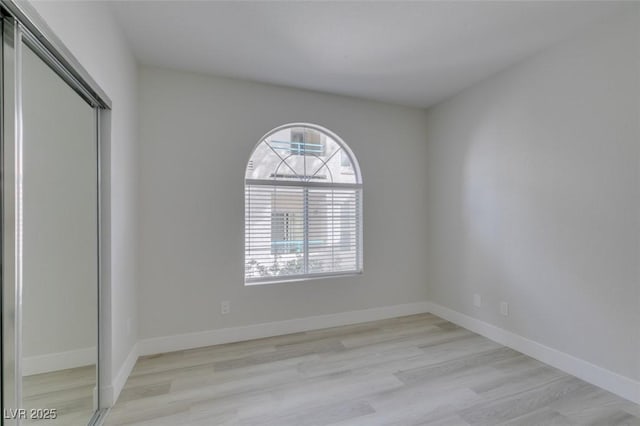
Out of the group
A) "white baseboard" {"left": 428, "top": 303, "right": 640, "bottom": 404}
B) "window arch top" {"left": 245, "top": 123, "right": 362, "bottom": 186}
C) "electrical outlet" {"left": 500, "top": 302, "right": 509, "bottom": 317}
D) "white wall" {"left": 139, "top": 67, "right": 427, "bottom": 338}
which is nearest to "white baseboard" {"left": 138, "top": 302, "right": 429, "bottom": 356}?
"white wall" {"left": 139, "top": 67, "right": 427, "bottom": 338}

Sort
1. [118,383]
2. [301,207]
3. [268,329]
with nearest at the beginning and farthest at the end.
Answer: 1. [118,383]
2. [268,329]
3. [301,207]

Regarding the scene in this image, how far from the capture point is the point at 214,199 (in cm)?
280

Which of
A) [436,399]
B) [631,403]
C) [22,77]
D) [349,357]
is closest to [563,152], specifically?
[631,403]

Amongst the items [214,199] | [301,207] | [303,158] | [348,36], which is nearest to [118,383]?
[214,199]

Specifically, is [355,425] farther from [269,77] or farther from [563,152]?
[269,77]

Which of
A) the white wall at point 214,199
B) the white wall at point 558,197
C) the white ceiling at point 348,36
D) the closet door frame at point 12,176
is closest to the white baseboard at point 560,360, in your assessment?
the white wall at point 558,197

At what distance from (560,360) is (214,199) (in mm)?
3309

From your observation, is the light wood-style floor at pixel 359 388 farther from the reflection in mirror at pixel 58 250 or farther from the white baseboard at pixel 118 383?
the reflection in mirror at pixel 58 250

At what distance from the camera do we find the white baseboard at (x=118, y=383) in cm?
185

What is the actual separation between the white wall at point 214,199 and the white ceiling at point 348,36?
263 millimetres

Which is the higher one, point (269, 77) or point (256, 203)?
point (269, 77)

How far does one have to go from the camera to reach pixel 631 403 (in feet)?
6.21

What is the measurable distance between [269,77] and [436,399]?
3.07 metres

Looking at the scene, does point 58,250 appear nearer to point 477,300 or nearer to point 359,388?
point 359,388
